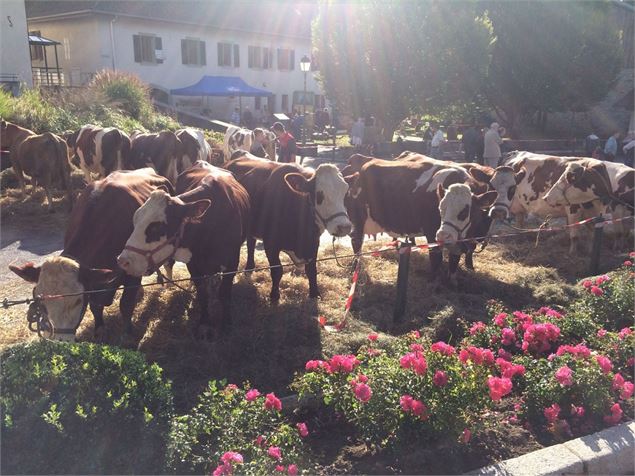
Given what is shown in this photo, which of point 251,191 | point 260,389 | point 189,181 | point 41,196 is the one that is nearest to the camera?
point 260,389

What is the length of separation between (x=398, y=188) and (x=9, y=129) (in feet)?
31.7

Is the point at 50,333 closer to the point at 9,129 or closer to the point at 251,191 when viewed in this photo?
the point at 251,191

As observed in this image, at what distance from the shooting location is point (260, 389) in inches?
168

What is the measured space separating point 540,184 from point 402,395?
23.2 feet

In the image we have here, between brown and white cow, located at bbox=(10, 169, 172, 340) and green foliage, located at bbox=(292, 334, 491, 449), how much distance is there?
1841 millimetres

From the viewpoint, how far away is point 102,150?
437 inches

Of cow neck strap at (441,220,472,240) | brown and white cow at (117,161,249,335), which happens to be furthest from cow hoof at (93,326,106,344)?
cow neck strap at (441,220,472,240)

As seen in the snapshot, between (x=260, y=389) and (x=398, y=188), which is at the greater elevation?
(x=398, y=188)

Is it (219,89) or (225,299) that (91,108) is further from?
(219,89)

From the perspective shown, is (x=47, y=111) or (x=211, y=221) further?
(x=47, y=111)

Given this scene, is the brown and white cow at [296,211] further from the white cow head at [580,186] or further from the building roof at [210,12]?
the building roof at [210,12]

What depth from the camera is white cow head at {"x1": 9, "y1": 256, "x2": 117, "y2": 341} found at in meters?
3.99

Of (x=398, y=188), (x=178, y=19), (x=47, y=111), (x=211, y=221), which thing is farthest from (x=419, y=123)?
(x=211, y=221)

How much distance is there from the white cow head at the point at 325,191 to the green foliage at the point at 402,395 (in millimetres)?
2225
